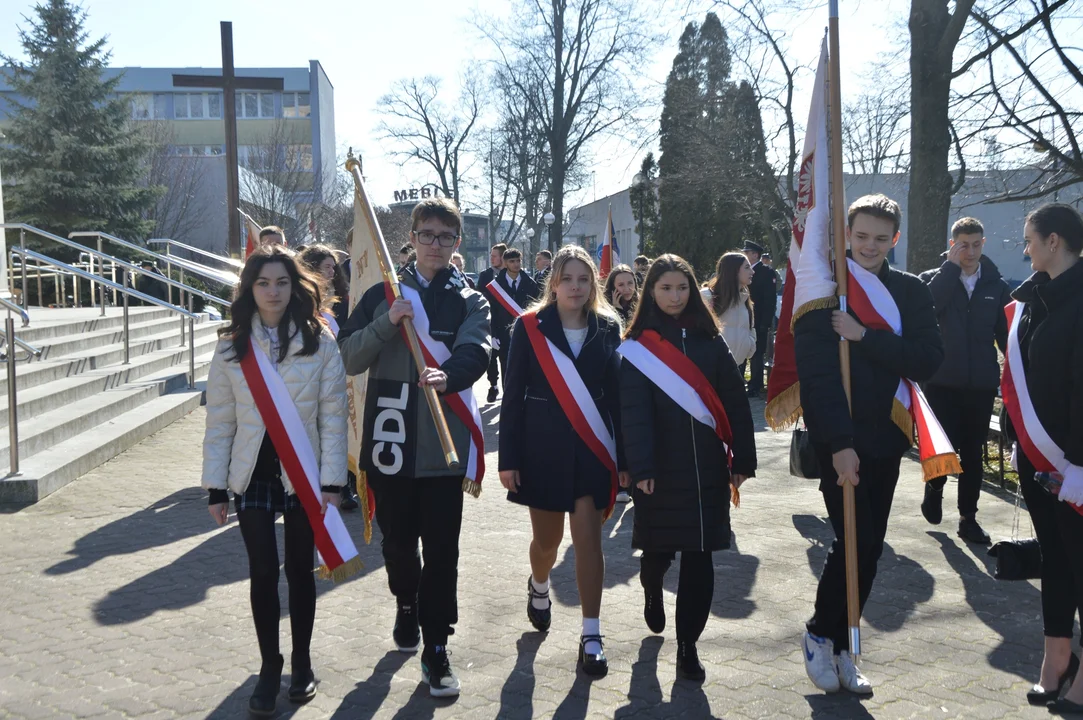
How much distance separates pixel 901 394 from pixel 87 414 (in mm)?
8393

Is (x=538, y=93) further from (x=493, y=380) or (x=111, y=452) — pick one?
(x=111, y=452)

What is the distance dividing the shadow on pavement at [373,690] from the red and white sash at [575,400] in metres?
1.23

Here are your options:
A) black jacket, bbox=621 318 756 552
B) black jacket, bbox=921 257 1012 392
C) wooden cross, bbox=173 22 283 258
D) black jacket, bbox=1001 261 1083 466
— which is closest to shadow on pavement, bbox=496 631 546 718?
black jacket, bbox=621 318 756 552

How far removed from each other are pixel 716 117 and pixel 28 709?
3067 centimetres

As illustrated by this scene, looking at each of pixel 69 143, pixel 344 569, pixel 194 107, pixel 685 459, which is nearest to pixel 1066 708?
pixel 685 459

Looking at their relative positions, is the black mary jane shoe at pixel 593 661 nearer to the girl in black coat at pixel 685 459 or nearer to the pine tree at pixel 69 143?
the girl in black coat at pixel 685 459

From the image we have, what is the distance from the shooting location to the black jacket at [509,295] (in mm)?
12938

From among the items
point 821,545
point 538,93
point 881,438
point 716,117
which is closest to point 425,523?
point 881,438

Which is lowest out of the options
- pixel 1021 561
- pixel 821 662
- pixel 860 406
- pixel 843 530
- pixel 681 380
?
pixel 821 662

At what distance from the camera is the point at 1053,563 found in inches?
165

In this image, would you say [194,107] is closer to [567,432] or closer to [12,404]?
[12,404]

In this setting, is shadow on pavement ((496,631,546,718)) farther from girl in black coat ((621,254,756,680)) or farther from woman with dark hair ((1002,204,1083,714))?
woman with dark hair ((1002,204,1083,714))

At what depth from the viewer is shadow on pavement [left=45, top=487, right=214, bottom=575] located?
21.2 feet

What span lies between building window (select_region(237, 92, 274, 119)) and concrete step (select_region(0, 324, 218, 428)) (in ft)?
191
